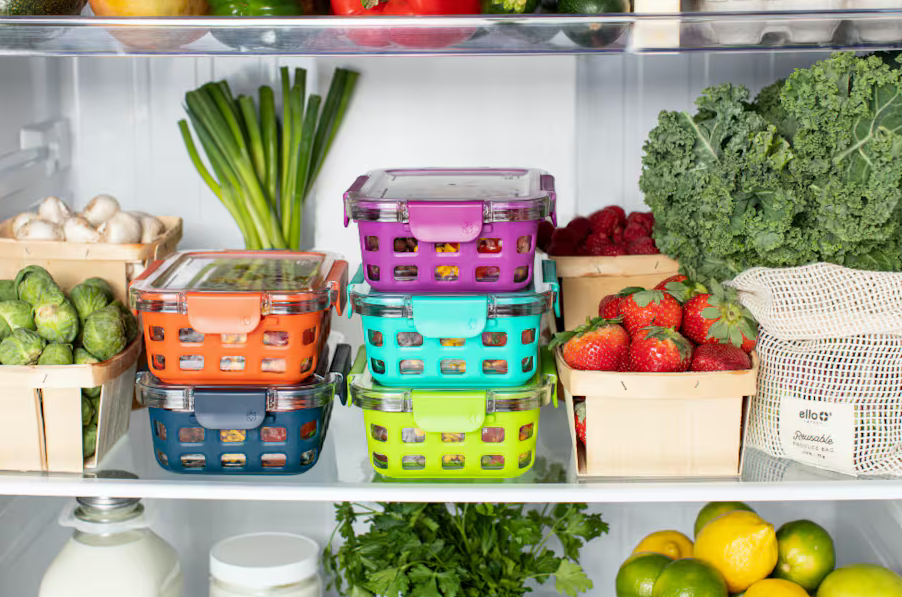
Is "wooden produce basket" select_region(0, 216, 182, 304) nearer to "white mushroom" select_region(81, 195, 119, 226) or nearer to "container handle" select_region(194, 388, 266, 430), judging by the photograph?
"white mushroom" select_region(81, 195, 119, 226)

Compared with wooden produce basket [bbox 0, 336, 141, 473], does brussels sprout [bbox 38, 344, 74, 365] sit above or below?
above

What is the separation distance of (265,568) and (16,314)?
530 mm

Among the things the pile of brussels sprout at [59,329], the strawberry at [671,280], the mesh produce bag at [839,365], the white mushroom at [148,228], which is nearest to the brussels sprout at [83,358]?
the pile of brussels sprout at [59,329]

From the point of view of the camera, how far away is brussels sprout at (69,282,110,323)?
1.36 metres

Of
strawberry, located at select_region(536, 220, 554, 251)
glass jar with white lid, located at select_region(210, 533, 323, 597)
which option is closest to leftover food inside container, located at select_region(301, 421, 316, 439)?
glass jar with white lid, located at select_region(210, 533, 323, 597)

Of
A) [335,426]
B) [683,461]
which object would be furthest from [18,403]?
[683,461]

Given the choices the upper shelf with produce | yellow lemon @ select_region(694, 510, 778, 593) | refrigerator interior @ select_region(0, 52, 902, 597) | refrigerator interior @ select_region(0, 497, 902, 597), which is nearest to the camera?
the upper shelf with produce

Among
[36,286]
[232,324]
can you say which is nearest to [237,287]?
[232,324]

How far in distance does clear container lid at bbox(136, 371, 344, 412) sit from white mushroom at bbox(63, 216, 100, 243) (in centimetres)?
27

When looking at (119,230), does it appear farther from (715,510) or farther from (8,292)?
(715,510)

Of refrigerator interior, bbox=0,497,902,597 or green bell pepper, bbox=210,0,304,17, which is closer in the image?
green bell pepper, bbox=210,0,304,17

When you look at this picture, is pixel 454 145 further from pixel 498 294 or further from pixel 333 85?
pixel 498 294

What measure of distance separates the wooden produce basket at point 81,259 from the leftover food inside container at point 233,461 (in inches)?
12.5

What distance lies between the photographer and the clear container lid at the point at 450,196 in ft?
4.04
